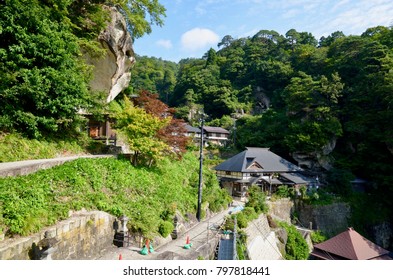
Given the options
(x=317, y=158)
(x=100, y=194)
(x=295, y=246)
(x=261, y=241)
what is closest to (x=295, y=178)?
(x=317, y=158)

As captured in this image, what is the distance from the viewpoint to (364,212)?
1106 inches

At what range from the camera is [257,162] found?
28312 millimetres

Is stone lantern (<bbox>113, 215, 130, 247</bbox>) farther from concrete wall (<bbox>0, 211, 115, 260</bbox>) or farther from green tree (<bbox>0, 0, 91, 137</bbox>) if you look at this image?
green tree (<bbox>0, 0, 91, 137</bbox>)

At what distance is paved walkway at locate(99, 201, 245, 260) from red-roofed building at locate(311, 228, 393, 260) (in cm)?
527

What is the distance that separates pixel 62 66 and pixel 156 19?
41.3 ft

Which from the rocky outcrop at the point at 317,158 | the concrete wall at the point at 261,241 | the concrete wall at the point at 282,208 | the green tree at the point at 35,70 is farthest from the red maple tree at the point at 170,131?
the rocky outcrop at the point at 317,158

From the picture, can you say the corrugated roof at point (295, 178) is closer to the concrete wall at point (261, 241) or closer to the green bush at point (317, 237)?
the green bush at point (317, 237)

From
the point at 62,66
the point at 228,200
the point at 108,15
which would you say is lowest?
the point at 228,200

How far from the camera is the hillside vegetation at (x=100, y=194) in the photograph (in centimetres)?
738

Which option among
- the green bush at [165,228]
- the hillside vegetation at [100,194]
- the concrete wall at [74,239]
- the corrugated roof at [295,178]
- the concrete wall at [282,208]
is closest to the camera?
the concrete wall at [74,239]

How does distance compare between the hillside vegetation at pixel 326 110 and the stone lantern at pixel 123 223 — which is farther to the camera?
the hillside vegetation at pixel 326 110

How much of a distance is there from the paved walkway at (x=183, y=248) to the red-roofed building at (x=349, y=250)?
5270 mm
